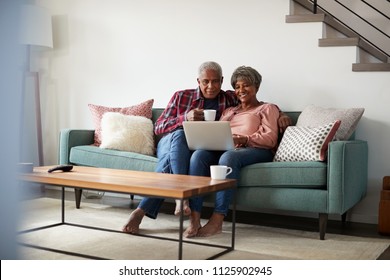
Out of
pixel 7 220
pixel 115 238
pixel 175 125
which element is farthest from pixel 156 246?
pixel 7 220

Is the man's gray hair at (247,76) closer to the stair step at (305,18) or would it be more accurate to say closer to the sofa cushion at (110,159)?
the stair step at (305,18)

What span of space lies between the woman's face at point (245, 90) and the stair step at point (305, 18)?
637 mm

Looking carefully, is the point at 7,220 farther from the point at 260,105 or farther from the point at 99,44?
the point at 99,44

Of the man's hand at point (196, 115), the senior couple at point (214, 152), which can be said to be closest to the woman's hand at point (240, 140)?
the senior couple at point (214, 152)

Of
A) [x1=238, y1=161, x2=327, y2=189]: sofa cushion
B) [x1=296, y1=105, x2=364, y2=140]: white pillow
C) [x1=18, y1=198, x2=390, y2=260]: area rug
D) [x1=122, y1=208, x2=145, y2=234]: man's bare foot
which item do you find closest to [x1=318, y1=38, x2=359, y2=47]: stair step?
[x1=296, y1=105, x2=364, y2=140]: white pillow

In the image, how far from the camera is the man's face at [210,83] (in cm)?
314

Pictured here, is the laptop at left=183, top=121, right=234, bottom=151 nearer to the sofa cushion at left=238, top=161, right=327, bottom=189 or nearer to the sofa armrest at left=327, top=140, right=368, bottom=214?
the sofa cushion at left=238, top=161, right=327, bottom=189

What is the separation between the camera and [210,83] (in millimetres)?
3150

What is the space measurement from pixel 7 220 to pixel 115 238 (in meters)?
2.14

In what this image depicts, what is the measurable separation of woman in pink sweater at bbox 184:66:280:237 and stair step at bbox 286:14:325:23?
55cm

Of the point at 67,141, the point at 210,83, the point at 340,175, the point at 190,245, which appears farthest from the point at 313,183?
the point at 67,141

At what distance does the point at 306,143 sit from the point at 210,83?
0.79 m

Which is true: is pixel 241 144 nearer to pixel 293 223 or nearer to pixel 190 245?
pixel 293 223

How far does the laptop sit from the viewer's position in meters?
2.70
